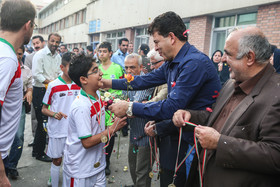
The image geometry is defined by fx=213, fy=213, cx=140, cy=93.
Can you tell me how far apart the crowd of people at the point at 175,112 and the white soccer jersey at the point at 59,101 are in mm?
16

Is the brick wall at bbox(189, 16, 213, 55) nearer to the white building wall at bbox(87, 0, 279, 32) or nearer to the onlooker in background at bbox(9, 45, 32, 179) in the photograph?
the white building wall at bbox(87, 0, 279, 32)

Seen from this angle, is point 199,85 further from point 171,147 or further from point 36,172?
point 36,172

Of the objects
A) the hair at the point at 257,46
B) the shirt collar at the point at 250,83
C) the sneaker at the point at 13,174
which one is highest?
the hair at the point at 257,46

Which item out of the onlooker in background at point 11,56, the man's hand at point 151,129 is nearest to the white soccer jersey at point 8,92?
the onlooker in background at point 11,56

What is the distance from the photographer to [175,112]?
6.81 feet

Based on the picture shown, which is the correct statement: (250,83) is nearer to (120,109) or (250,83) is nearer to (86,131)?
(120,109)

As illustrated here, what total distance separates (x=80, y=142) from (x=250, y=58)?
6.32ft

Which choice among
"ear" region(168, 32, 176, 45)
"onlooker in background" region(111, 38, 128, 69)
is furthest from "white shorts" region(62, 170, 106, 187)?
"onlooker in background" region(111, 38, 128, 69)

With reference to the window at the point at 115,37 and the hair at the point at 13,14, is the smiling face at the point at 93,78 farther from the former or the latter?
the window at the point at 115,37

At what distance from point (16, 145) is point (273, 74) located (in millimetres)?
3890

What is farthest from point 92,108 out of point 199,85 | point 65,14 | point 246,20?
point 65,14

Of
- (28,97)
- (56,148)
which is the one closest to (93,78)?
(56,148)

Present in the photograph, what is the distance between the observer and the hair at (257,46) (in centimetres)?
161

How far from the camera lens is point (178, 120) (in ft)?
6.49
